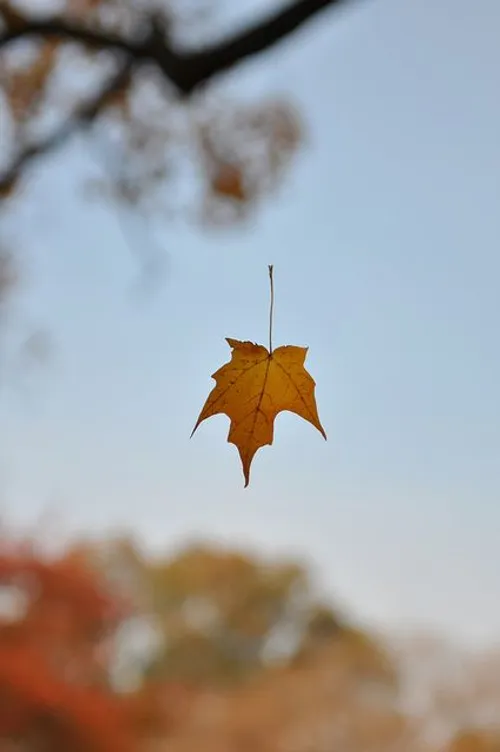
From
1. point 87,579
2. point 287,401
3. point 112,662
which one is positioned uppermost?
point 87,579

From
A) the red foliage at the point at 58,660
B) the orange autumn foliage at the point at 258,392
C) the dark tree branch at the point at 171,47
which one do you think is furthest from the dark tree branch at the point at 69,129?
the red foliage at the point at 58,660

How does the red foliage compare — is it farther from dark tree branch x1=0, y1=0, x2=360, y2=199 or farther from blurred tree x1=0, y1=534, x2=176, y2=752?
dark tree branch x1=0, y1=0, x2=360, y2=199

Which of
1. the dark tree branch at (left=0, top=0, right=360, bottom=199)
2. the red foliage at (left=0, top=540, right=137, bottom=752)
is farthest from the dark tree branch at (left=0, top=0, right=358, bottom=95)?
the red foliage at (left=0, top=540, right=137, bottom=752)

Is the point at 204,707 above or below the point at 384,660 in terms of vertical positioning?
below

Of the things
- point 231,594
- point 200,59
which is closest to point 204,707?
point 231,594

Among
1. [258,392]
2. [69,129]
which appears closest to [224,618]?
[69,129]

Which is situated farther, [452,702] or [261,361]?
[452,702]

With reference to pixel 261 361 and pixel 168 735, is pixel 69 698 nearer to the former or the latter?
pixel 168 735
